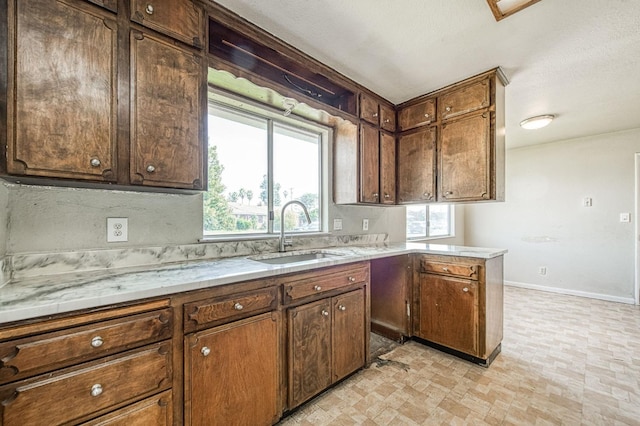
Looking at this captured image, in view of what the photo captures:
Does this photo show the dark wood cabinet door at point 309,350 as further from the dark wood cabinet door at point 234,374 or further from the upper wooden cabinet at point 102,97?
the upper wooden cabinet at point 102,97

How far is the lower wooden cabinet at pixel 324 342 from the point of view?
1555mm

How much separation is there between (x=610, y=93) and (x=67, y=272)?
4.49 metres

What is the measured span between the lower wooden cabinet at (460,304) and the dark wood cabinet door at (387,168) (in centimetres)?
72

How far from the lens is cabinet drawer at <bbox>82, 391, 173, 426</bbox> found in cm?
95

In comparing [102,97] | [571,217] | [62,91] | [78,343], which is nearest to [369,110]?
[102,97]

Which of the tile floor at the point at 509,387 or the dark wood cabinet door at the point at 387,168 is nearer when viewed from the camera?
the tile floor at the point at 509,387

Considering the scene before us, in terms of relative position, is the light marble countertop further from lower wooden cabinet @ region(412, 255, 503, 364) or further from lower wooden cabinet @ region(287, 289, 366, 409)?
lower wooden cabinet @ region(412, 255, 503, 364)

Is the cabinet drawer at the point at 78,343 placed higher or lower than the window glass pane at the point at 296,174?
lower

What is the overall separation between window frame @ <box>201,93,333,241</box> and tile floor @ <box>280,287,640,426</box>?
1.25m

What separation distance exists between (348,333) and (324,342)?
246 mm

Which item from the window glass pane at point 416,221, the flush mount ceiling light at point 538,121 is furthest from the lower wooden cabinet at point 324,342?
the flush mount ceiling light at point 538,121

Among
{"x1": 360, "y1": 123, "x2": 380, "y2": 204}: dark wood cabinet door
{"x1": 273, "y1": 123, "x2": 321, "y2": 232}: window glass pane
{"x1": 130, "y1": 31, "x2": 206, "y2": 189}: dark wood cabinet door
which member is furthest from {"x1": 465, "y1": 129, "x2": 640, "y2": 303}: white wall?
{"x1": 130, "y1": 31, "x2": 206, "y2": 189}: dark wood cabinet door

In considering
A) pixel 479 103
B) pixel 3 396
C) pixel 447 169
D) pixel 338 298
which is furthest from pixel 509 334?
pixel 3 396

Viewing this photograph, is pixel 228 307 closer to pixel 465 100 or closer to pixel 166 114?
pixel 166 114
